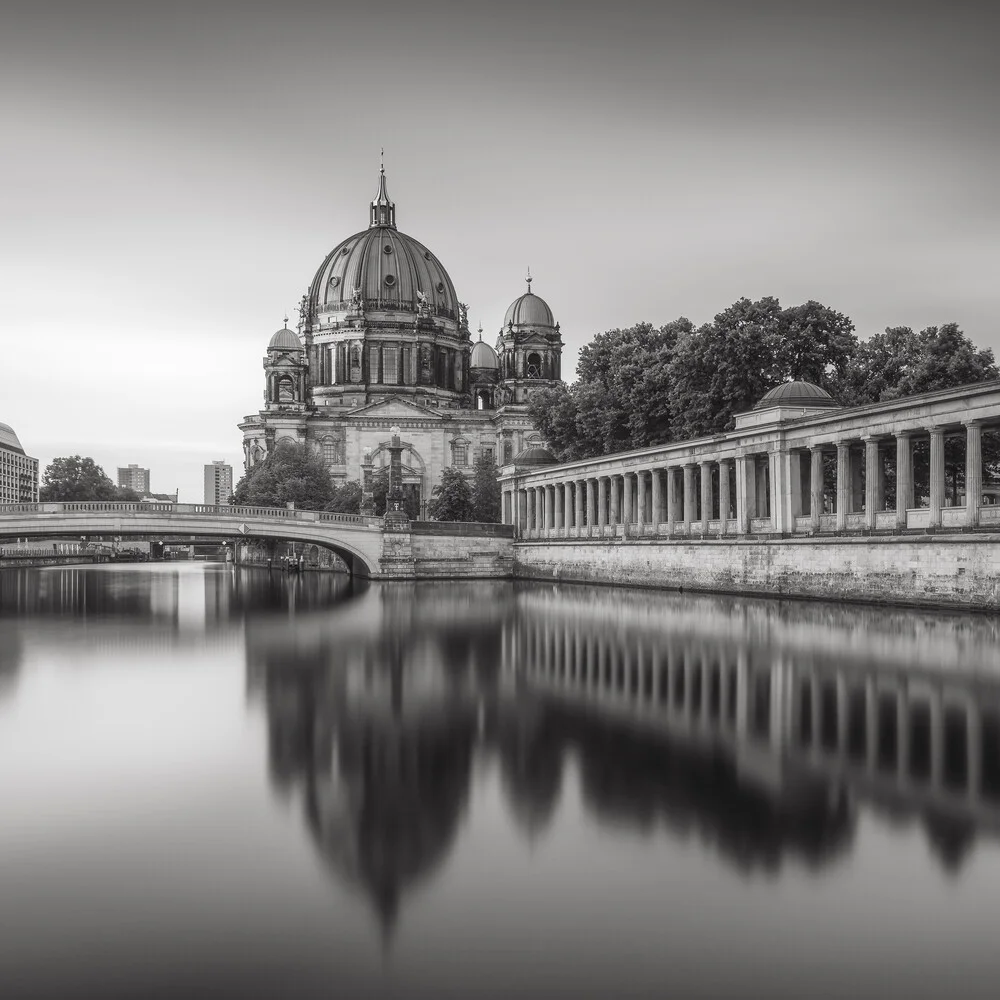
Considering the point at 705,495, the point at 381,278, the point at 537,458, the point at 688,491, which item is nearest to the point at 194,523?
the point at 537,458

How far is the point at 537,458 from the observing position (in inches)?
2832

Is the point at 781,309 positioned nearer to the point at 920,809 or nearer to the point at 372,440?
the point at 920,809

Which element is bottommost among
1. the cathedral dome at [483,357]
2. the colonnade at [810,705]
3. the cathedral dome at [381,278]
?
the colonnade at [810,705]

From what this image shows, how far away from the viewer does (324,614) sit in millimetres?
41219

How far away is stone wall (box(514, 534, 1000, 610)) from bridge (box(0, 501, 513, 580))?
31.8 ft

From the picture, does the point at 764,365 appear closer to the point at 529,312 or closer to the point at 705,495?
the point at 705,495

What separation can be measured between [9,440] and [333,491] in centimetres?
11480

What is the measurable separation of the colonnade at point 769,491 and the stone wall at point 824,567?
875 mm

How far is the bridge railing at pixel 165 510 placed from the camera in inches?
2092

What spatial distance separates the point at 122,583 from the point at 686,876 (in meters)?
71.0

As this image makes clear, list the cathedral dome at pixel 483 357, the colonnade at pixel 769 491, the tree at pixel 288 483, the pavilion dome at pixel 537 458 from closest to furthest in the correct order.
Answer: the colonnade at pixel 769 491
the pavilion dome at pixel 537 458
the tree at pixel 288 483
the cathedral dome at pixel 483 357

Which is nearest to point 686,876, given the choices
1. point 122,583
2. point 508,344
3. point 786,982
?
point 786,982

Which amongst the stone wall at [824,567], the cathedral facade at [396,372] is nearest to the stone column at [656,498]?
the stone wall at [824,567]

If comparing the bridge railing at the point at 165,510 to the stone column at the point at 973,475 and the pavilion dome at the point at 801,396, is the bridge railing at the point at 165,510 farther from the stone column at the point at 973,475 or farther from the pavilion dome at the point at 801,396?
the stone column at the point at 973,475
